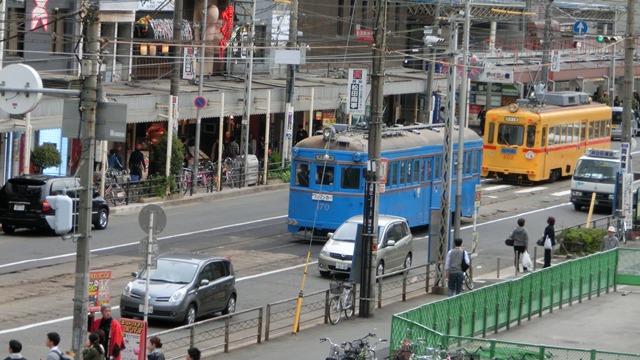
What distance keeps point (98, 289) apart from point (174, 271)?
6229 mm

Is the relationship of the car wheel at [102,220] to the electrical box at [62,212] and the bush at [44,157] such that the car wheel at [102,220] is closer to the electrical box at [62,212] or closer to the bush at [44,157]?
the bush at [44,157]

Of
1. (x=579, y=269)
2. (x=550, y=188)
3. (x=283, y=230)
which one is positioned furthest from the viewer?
(x=550, y=188)

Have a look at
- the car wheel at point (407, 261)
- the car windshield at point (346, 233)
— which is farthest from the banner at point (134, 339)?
the car wheel at point (407, 261)

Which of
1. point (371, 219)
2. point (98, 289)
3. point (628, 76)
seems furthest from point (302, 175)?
point (98, 289)

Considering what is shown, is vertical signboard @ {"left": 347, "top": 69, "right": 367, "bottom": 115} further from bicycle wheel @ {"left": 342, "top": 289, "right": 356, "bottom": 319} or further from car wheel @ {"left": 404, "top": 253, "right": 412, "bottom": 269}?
bicycle wheel @ {"left": 342, "top": 289, "right": 356, "bottom": 319}

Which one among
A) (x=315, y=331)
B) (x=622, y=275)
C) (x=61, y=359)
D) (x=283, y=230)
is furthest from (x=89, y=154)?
(x=283, y=230)

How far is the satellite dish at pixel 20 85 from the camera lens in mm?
20281

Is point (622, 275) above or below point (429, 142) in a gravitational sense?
below

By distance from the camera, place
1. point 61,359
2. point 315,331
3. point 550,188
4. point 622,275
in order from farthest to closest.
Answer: point 550,188
point 622,275
point 315,331
point 61,359

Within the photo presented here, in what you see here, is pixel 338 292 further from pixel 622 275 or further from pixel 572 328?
pixel 622 275

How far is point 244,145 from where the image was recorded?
5112cm

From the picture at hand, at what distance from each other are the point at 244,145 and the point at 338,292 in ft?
70.3

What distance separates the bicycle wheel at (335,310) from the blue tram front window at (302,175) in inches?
415

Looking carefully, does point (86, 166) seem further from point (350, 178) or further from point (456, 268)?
point (350, 178)
